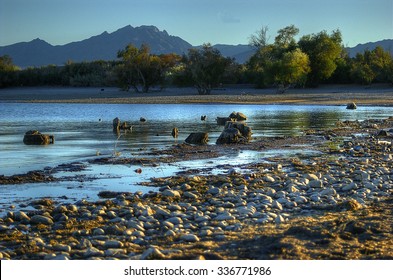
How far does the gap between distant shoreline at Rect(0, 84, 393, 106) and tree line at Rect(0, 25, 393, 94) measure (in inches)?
56.0

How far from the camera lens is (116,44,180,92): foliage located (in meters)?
73.6

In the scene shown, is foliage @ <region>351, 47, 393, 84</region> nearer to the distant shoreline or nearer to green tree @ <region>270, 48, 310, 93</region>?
the distant shoreline

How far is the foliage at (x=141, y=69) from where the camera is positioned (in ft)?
242

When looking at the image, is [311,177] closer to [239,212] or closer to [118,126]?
[239,212]

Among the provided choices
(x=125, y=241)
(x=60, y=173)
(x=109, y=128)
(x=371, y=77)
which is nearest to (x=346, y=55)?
(x=371, y=77)

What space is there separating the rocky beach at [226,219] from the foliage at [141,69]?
6077 cm

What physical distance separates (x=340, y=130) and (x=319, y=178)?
45.6ft

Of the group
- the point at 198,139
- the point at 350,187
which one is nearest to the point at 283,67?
the point at 198,139

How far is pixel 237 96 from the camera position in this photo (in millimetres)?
62781

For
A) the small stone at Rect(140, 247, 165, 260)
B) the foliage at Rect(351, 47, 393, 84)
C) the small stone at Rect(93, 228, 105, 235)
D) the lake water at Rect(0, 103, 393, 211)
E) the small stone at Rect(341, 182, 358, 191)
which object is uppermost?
the foliage at Rect(351, 47, 393, 84)

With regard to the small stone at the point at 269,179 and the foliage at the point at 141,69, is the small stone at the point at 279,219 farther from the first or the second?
the foliage at the point at 141,69

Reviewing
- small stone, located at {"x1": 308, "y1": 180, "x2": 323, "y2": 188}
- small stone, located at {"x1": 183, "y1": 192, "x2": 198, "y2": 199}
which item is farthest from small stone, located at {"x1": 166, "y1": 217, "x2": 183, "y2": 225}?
small stone, located at {"x1": 308, "y1": 180, "x2": 323, "y2": 188}

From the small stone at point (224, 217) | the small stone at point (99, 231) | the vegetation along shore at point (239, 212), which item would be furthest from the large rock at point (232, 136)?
the small stone at point (99, 231)

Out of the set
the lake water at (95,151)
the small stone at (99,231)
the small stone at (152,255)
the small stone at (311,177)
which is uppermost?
the small stone at (152,255)
